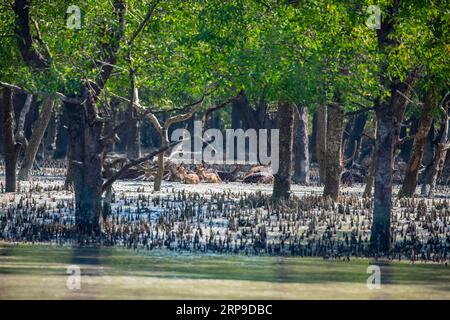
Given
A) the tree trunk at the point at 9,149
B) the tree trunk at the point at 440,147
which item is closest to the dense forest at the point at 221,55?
the tree trunk at the point at 9,149

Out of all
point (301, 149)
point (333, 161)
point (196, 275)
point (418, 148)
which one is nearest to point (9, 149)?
point (333, 161)

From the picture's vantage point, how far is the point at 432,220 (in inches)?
938

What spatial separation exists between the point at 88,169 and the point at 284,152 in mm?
6948

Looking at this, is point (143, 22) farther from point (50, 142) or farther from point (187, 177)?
point (50, 142)

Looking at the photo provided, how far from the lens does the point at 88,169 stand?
844 inches

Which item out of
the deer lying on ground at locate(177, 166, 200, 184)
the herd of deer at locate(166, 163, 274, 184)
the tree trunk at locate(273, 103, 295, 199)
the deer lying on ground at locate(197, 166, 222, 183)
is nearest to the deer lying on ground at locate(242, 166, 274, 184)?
the herd of deer at locate(166, 163, 274, 184)

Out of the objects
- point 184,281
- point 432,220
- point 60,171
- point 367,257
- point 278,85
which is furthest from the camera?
point 60,171

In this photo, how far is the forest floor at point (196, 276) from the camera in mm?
14781

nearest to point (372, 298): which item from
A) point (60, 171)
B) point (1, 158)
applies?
point (60, 171)

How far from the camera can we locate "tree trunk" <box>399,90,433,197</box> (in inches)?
1150

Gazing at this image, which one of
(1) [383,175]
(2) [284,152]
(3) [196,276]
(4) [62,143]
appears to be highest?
(4) [62,143]

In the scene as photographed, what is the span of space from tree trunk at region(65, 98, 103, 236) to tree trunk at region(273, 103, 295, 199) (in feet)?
22.3

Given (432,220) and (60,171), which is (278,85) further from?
(60,171)
